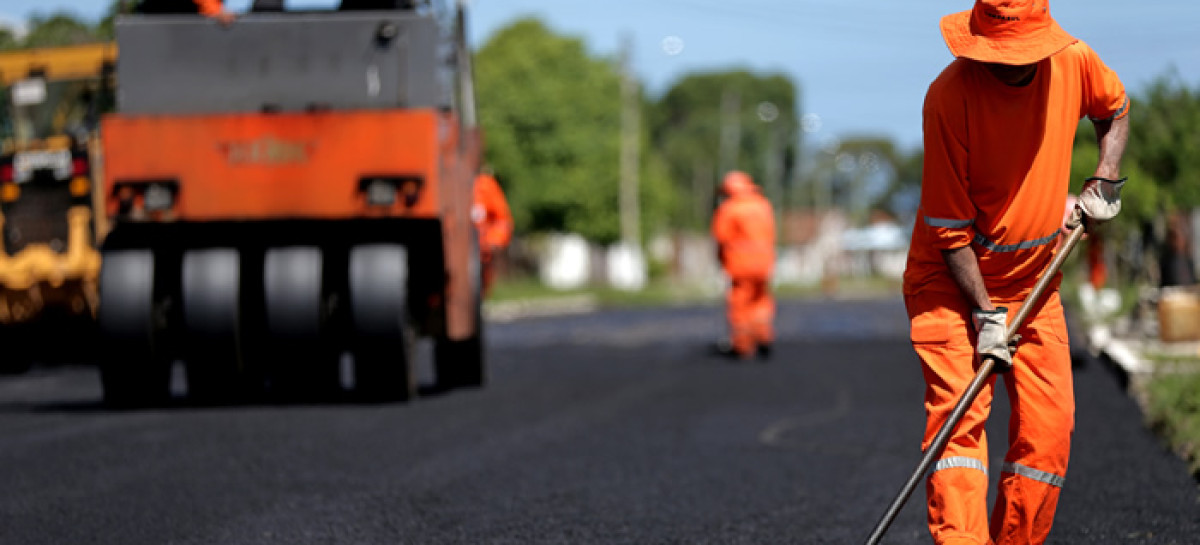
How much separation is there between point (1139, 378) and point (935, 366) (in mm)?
6734

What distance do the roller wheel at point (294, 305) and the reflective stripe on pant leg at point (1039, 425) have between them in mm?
5906

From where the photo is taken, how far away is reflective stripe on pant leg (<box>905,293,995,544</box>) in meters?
4.56

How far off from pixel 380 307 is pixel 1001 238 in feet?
19.0

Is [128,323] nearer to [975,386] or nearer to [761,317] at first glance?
[975,386]

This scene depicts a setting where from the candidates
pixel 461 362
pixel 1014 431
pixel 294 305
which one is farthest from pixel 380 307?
pixel 1014 431

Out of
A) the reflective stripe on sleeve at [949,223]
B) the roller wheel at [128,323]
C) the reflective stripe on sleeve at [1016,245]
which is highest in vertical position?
the reflective stripe on sleeve at [949,223]

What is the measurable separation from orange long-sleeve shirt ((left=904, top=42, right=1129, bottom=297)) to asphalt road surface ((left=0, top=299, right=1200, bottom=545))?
144 centimetres

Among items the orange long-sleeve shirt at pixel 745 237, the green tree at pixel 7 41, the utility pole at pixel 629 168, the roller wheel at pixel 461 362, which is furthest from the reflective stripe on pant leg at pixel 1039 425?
the utility pole at pixel 629 168

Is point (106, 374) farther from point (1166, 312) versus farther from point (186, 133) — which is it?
point (1166, 312)

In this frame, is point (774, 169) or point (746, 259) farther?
point (774, 169)

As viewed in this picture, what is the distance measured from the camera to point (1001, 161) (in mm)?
4551

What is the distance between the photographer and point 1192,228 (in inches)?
788

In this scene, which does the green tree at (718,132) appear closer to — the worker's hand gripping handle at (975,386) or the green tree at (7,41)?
the green tree at (7,41)

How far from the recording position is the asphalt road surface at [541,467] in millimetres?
5926
